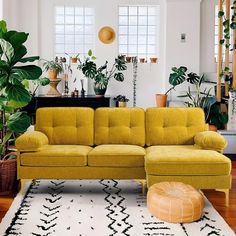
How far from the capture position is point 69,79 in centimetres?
974

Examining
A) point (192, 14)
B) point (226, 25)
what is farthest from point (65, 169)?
point (192, 14)

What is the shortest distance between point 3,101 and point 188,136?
2143 millimetres

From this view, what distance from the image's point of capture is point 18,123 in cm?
503

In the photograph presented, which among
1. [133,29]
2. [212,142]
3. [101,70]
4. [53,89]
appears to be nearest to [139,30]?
[133,29]

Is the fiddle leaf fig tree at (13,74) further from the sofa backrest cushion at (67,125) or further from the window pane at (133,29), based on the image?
the window pane at (133,29)

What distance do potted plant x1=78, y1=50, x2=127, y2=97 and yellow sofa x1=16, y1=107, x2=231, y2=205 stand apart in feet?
11.8

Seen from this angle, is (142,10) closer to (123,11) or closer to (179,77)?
(123,11)

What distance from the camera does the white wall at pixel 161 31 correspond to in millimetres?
9602

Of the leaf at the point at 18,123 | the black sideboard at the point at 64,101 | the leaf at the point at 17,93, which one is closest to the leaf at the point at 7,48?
the leaf at the point at 17,93

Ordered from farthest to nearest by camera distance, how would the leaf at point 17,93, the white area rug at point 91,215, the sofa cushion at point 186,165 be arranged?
the leaf at point 17,93 → the sofa cushion at point 186,165 → the white area rug at point 91,215

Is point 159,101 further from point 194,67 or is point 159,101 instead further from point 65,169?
point 65,169

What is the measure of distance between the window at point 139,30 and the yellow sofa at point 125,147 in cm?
466

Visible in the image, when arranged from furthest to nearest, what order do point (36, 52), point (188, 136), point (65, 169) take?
point (36, 52), point (188, 136), point (65, 169)

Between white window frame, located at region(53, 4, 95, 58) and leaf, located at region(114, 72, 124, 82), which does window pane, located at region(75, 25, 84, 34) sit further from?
leaf, located at region(114, 72, 124, 82)
